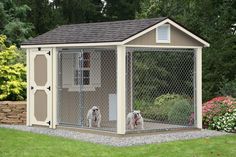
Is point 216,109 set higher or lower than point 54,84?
lower

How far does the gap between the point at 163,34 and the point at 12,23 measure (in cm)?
1279

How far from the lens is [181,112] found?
56.6 ft

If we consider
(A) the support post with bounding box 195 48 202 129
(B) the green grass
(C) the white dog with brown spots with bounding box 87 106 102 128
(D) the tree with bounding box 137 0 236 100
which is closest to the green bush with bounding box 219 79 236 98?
(D) the tree with bounding box 137 0 236 100

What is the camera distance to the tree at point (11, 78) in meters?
18.5

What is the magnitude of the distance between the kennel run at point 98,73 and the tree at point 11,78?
175 centimetres

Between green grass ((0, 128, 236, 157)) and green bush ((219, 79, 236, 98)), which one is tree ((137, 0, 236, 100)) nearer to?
green bush ((219, 79, 236, 98))

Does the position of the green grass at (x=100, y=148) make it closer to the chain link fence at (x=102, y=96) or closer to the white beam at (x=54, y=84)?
the white beam at (x=54, y=84)

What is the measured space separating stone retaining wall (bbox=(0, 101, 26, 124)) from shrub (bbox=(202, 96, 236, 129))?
5524 millimetres

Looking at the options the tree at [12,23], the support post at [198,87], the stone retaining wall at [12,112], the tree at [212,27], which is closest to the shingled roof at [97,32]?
the support post at [198,87]

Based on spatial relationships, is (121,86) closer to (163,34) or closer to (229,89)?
(163,34)

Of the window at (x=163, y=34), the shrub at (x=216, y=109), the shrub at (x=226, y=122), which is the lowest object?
the shrub at (x=226, y=122)

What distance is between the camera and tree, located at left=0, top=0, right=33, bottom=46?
26.4 metres

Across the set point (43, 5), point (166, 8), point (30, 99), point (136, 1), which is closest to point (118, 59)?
point (30, 99)

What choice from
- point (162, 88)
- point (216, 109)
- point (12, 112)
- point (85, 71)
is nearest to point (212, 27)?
point (162, 88)
